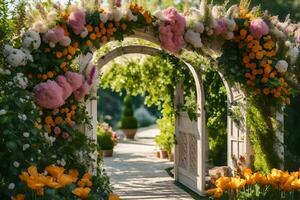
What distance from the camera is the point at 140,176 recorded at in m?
9.86

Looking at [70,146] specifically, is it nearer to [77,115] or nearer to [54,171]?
[77,115]

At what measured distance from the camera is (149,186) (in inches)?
339

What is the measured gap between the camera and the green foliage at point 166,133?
10.1 meters

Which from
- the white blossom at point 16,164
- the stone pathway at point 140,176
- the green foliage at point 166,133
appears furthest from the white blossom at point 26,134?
the green foliage at point 166,133

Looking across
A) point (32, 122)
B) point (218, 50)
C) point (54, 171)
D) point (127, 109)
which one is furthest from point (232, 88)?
point (127, 109)

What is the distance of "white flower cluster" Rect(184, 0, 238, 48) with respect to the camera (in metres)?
5.70

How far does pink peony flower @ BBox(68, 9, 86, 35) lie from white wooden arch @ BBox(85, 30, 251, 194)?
829 mm

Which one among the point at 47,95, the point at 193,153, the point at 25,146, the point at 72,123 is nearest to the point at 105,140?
the point at 193,153

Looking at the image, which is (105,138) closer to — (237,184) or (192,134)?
(192,134)

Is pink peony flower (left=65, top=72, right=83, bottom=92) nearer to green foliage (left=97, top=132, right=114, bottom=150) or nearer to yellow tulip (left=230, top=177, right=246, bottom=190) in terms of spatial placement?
yellow tulip (left=230, top=177, right=246, bottom=190)

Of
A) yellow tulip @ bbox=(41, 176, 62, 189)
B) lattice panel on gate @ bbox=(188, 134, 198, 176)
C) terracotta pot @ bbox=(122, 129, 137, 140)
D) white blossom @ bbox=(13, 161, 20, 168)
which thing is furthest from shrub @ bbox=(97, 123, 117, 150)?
yellow tulip @ bbox=(41, 176, 62, 189)

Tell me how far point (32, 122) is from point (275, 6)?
272 inches

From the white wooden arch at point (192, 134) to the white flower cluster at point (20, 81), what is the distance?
1078 millimetres

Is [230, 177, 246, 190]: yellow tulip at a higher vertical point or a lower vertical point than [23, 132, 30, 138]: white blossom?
lower
